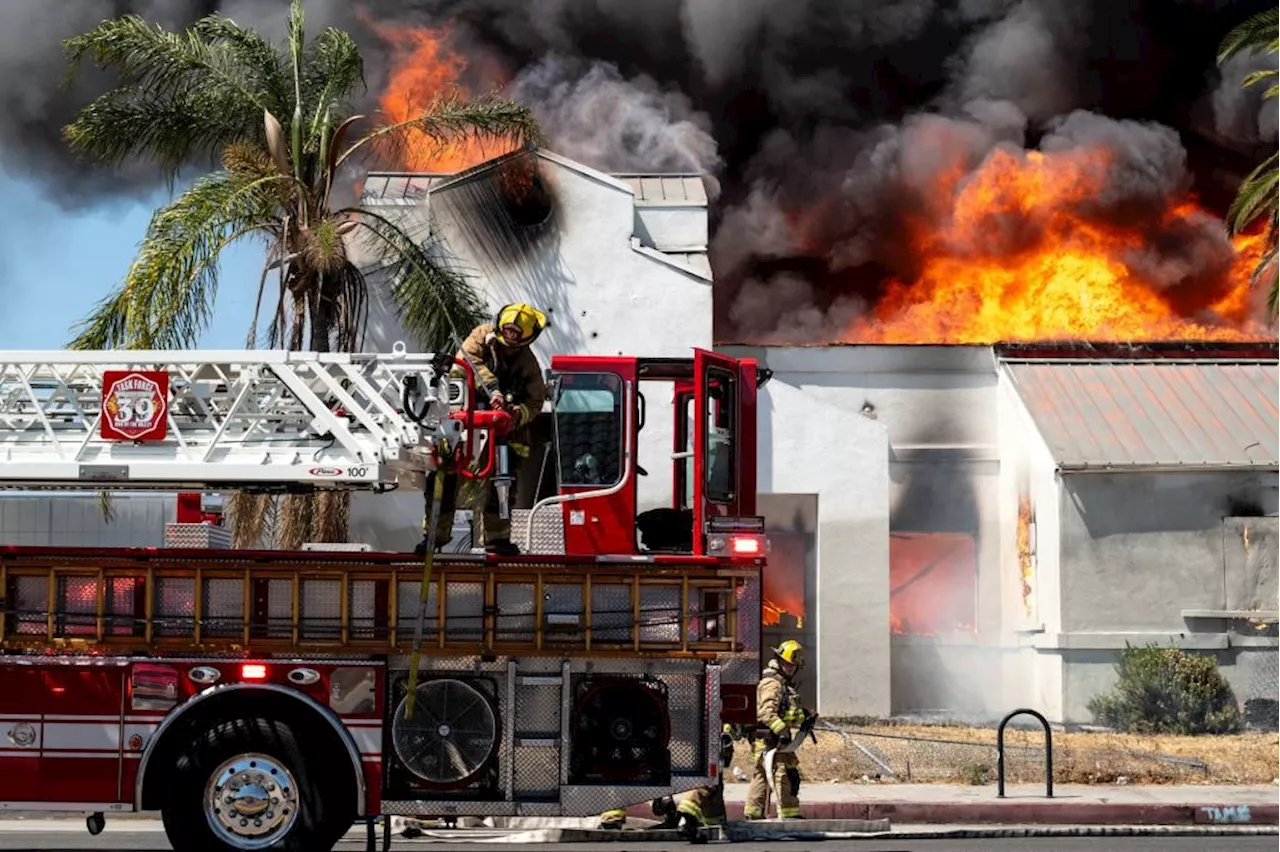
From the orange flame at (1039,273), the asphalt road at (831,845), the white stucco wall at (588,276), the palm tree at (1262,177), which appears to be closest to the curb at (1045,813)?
the asphalt road at (831,845)

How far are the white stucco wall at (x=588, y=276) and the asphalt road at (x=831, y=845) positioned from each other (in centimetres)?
1201

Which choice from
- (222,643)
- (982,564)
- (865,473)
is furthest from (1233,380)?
(222,643)

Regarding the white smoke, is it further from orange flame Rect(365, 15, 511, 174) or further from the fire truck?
the fire truck

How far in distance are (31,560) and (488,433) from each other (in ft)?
9.09

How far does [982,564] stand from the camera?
88.9ft

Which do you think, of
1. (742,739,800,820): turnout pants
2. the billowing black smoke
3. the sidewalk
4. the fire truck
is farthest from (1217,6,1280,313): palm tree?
the fire truck

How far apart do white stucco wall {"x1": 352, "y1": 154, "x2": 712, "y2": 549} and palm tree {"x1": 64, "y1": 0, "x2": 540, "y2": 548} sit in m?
4.22

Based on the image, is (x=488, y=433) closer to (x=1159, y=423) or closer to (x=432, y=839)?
(x=432, y=839)

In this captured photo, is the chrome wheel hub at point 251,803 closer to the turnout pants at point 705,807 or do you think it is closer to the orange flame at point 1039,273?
the turnout pants at point 705,807

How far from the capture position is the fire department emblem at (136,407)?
11.0 meters

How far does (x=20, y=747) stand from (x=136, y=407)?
83.6 inches

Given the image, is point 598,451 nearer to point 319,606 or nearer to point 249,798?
point 319,606

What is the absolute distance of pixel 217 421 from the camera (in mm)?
11141

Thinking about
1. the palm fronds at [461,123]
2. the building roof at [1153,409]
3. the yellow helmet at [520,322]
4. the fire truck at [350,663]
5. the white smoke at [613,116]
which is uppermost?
the white smoke at [613,116]
